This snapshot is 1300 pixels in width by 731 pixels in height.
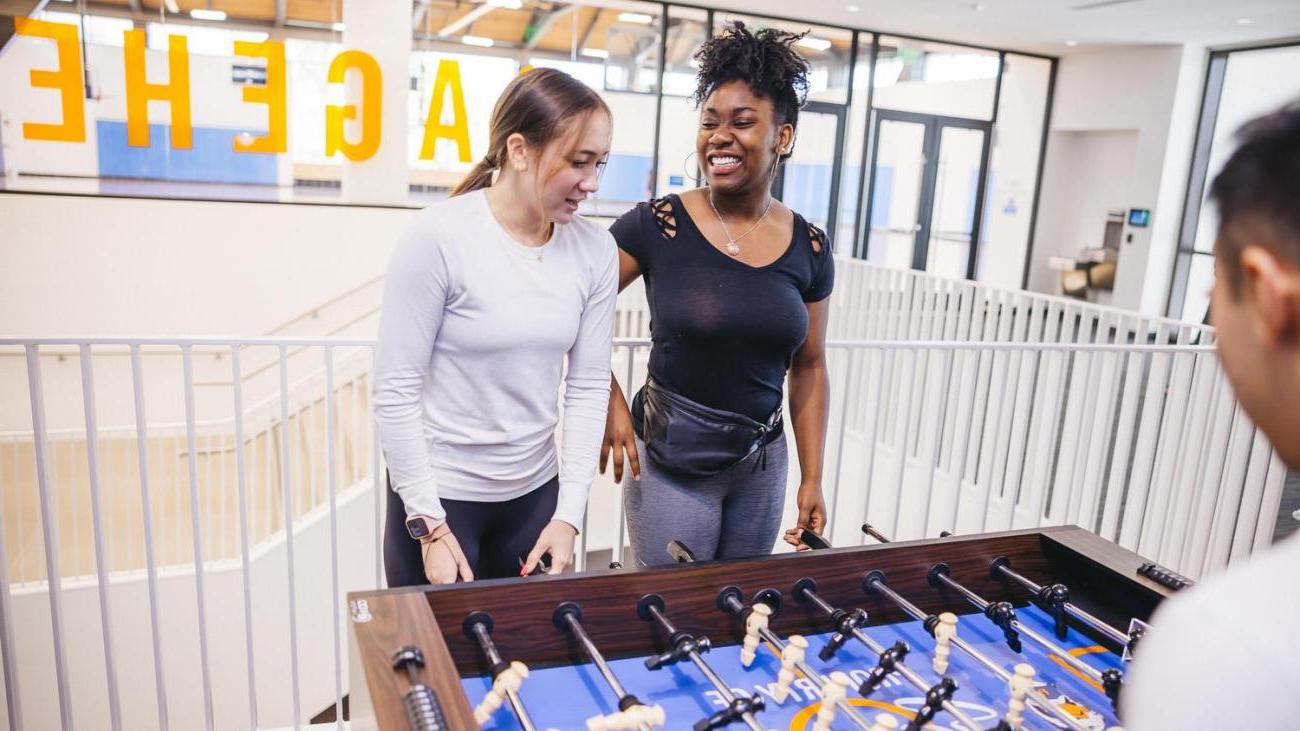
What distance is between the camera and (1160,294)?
359 inches

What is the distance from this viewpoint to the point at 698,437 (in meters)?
1.67

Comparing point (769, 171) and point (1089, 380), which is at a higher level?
point (769, 171)

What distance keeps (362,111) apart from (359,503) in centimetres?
383

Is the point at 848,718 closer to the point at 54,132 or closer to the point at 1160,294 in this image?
the point at 54,132

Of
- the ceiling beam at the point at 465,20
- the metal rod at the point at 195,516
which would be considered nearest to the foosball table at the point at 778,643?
the metal rod at the point at 195,516

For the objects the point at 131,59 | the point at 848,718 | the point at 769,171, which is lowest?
the point at 848,718

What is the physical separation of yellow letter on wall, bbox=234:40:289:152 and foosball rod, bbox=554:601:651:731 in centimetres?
671

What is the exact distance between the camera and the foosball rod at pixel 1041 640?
119 centimetres

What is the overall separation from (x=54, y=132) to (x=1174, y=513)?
7.54 meters

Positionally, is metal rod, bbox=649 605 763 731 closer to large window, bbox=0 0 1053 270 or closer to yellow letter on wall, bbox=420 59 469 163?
large window, bbox=0 0 1053 270

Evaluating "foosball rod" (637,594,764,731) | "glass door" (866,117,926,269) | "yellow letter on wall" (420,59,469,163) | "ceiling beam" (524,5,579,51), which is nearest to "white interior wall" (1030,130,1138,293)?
"glass door" (866,117,926,269)

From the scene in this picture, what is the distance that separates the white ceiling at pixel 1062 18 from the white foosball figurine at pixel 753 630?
23.6 feet

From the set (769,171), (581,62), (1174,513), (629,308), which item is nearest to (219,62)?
(581,62)

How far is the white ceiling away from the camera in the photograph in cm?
687
